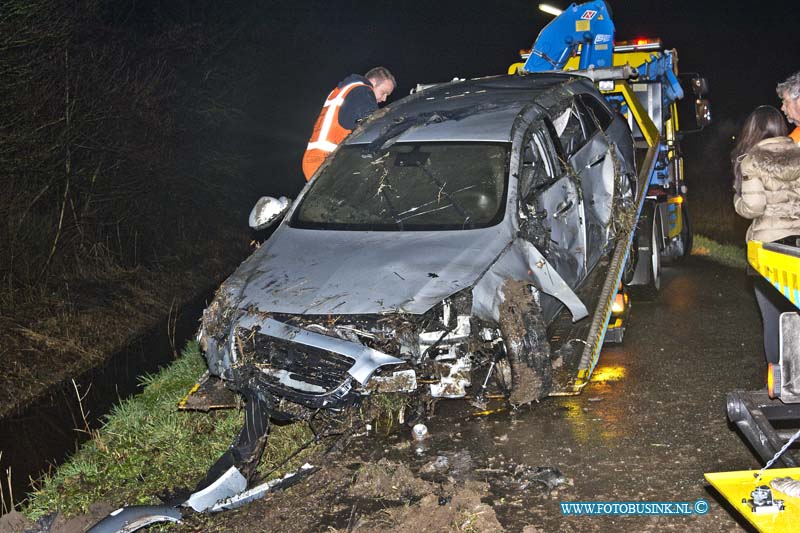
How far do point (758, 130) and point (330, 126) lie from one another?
4569mm

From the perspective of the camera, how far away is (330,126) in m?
8.57

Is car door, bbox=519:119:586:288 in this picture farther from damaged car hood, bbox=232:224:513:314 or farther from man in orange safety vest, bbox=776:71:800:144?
man in orange safety vest, bbox=776:71:800:144

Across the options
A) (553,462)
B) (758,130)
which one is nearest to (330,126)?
(553,462)

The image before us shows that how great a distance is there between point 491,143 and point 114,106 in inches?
308

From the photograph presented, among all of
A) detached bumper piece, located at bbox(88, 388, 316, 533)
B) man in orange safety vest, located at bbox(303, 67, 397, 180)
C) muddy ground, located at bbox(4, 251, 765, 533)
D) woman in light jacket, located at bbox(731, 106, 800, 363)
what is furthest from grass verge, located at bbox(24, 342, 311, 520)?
woman in light jacket, located at bbox(731, 106, 800, 363)

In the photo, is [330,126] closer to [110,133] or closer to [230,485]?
[230,485]

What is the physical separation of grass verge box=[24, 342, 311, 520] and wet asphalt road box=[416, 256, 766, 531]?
52.5 inches

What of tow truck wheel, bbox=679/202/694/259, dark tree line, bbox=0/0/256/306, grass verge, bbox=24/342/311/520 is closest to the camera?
grass verge, bbox=24/342/311/520

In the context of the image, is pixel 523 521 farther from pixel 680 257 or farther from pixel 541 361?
pixel 680 257

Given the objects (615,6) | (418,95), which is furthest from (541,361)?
(615,6)

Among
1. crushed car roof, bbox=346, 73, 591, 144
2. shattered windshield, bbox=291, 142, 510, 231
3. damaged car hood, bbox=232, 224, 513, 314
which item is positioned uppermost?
crushed car roof, bbox=346, 73, 591, 144

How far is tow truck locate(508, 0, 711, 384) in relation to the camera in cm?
870

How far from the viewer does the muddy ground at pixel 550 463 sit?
15.6 feet

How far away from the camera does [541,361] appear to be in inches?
218
